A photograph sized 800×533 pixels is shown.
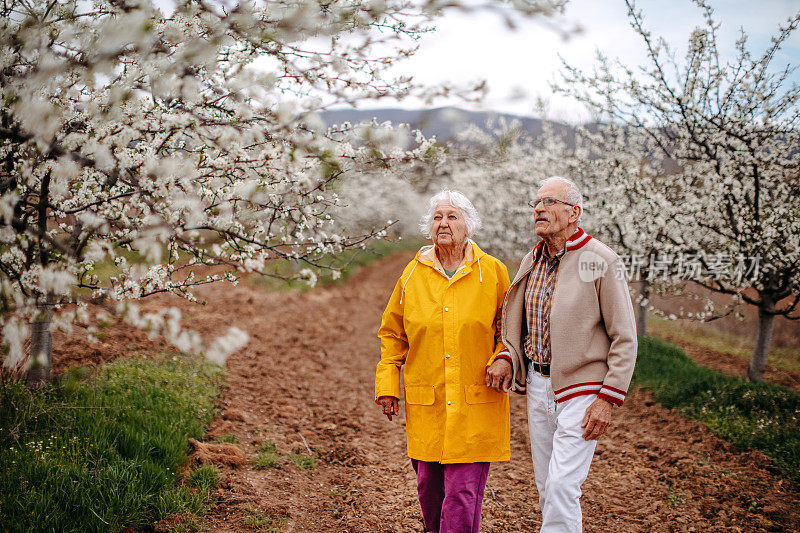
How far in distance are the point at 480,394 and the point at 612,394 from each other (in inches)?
30.1

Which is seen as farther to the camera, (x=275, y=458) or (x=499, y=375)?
(x=275, y=458)

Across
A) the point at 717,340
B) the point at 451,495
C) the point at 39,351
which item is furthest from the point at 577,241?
the point at 717,340

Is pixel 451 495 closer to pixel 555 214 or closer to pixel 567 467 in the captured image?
pixel 567 467

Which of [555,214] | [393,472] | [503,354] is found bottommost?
[393,472]

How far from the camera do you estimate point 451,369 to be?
124 inches

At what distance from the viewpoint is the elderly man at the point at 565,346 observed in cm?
277

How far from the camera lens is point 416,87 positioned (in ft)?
7.57

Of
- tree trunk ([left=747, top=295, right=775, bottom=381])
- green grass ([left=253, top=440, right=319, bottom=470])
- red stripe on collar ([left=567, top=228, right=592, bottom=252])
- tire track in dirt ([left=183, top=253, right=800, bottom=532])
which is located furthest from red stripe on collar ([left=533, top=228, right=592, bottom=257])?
tree trunk ([left=747, top=295, right=775, bottom=381])

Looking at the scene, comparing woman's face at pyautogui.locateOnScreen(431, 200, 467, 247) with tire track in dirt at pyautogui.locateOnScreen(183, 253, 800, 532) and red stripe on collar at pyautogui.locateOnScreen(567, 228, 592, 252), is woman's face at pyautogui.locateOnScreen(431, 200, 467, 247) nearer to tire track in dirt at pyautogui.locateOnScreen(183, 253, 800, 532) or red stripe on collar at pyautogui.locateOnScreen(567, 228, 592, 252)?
red stripe on collar at pyautogui.locateOnScreen(567, 228, 592, 252)

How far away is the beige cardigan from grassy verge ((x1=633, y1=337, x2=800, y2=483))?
321 centimetres

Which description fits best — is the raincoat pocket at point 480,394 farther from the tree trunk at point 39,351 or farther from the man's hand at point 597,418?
the tree trunk at point 39,351

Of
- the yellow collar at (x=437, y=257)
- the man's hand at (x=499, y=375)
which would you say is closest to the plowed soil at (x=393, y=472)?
the man's hand at (x=499, y=375)

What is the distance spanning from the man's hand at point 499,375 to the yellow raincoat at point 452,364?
9 cm

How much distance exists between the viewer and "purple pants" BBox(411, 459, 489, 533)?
3.06m
